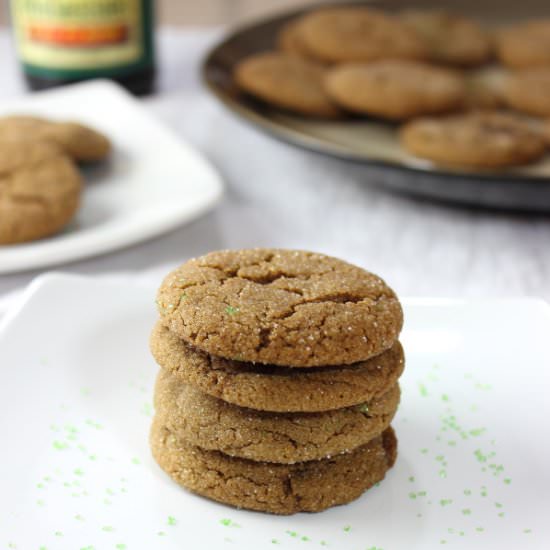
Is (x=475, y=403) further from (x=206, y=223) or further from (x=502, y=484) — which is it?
(x=206, y=223)

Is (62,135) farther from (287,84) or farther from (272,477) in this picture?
(272,477)

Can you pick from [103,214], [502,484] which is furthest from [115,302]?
[502,484]

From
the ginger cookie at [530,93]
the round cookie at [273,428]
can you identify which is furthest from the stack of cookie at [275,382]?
the ginger cookie at [530,93]

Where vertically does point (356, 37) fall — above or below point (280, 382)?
below

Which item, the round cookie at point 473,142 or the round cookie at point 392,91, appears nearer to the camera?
the round cookie at point 473,142

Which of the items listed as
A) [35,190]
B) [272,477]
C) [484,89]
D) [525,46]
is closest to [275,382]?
[272,477]

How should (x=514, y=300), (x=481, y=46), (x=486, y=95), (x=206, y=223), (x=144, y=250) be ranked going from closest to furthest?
(x=514, y=300) → (x=144, y=250) → (x=206, y=223) → (x=486, y=95) → (x=481, y=46)

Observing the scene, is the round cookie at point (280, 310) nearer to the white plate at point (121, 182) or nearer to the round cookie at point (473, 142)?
the white plate at point (121, 182)
